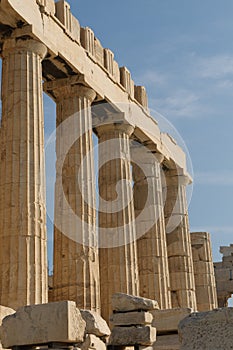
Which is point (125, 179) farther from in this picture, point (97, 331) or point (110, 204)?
point (97, 331)

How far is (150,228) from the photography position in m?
26.8

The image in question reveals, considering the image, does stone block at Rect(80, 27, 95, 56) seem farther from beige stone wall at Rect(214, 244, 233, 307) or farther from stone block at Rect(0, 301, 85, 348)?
beige stone wall at Rect(214, 244, 233, 307)

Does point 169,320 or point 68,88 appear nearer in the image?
point 169,320

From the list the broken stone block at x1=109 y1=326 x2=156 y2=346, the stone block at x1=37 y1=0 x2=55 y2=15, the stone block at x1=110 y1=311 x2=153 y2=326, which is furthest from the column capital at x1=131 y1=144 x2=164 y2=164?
the broken stone block at x1=109 y1=326 x2=156 y2=346

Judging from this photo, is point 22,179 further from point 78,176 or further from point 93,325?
point 93,325

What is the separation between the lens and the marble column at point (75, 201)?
1920 cm

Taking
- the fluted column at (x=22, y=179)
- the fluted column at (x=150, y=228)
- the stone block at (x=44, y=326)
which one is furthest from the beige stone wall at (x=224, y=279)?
the stone block at (x=44, y=326)

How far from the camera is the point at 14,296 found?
15.6 m

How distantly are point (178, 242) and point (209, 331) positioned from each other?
2386 centimetres

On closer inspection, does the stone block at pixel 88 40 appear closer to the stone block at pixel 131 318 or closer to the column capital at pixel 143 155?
the column capital at pixel 143 155

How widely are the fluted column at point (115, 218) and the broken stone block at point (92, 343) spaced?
29.5 ft

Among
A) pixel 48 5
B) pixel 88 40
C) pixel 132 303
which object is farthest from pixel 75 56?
pixel 132 303

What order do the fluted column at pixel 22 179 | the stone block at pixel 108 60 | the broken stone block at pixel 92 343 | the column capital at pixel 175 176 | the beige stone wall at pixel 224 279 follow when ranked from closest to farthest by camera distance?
1. the broken stone block at pixel 92 343
2. the fluted column at pixel 22 179
3. the stone block at pixel 108 60
4. the column capital at pixel 175 176
5. the beige stone wall at pixel 224 279

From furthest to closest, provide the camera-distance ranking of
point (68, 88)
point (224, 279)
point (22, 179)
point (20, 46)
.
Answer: point (224, 279) < point (68, 88) < point (20, 46) < point (22, 179)
